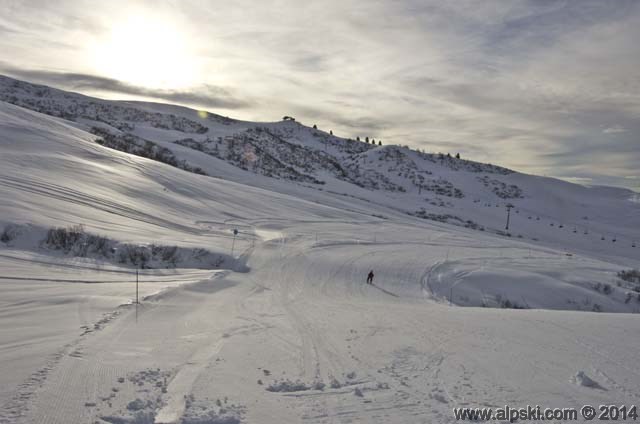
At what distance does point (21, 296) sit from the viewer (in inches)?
308

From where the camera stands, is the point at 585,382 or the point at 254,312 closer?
the point at 585,382

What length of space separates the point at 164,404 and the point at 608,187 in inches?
5997

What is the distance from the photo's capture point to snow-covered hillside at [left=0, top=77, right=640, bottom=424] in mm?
5316

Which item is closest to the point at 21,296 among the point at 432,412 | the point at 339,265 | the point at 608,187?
the point at 432,412

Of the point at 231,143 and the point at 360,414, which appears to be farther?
the point at 231,143

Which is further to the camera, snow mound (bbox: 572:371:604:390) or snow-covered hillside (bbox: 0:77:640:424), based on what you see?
snow mound (bbox: 572:371:604:390)

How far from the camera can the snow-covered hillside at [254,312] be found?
5.32 meters

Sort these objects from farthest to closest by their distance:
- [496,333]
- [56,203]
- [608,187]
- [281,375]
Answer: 1. [608,187]
2. [56,203]
3. [496,333]
4. [281,375]

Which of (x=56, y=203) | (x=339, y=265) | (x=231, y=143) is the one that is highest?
(x=231, y=143)

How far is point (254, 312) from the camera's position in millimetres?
10031

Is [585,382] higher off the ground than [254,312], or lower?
higher

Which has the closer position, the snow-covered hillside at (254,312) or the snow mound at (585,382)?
the snow-covered hillside at (254,312)

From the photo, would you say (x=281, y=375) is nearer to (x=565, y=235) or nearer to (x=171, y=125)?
(x=565, y=235)

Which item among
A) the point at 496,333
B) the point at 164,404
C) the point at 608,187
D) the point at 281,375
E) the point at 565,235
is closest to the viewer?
the point at 164,404
